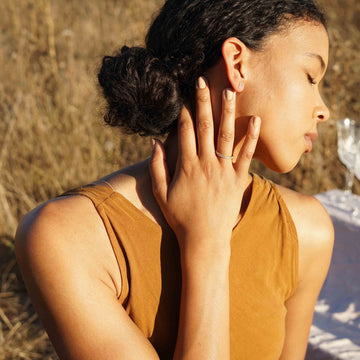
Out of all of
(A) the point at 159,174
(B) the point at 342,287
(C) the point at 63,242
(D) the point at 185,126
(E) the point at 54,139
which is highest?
(D) the point at 185,126

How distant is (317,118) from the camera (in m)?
1.36

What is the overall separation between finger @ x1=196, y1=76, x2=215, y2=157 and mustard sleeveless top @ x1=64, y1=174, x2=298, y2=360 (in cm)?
24

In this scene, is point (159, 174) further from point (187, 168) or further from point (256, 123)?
point (256, 123)

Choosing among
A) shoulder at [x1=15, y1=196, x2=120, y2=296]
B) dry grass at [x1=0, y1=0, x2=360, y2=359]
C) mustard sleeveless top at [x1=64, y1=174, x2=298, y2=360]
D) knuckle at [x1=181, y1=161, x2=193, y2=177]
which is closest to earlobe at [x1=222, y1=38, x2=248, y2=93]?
knuckle at [x1=181, y1=161, x2=193, y2=177]

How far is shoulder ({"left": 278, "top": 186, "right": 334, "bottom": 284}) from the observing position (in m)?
1.51

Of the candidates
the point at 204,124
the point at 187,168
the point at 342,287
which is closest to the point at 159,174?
the point at 187,168

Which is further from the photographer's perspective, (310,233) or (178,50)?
(310,233)

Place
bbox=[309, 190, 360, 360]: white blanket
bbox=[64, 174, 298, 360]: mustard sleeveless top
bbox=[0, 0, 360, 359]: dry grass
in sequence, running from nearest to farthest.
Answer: bbox=[64, 174, 298, 360]: mustard sleeveless top, bbox=[309, 190, 360, 360]: white blanket, bbox=[0, 0, 360, 359]: dry grass

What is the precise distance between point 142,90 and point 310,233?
66 cm

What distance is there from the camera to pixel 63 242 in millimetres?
1156

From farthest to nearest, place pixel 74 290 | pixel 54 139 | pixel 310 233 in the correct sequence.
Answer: pixel 54 139
pixel 310 233
pixel 74 290

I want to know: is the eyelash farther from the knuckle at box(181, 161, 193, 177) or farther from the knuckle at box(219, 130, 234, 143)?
the knuckle at box(181, 161, 193, 177)

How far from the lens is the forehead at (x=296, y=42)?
1284 mm

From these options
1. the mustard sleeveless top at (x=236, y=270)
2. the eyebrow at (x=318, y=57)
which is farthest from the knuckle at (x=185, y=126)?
the eyebrow at (x=318, y=57)
